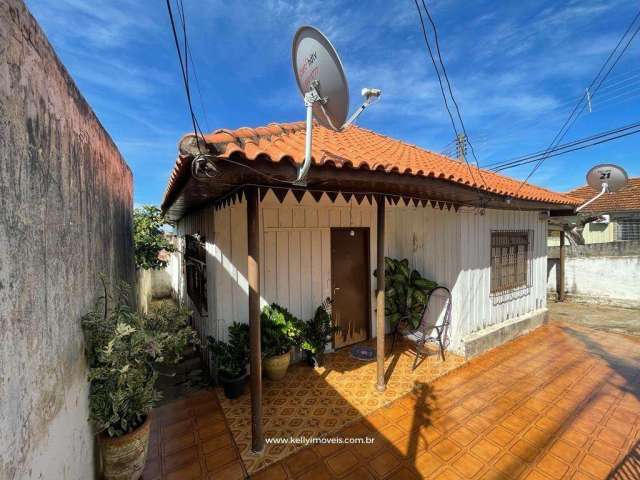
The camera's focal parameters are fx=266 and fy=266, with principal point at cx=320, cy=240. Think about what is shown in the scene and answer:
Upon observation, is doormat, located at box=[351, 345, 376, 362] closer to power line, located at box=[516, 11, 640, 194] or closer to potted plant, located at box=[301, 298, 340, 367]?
potted plant, located at box=[301, 298, 340, 367]

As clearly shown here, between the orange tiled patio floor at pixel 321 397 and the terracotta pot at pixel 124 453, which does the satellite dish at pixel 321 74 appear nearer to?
the terracotta pot at pixel 124 453

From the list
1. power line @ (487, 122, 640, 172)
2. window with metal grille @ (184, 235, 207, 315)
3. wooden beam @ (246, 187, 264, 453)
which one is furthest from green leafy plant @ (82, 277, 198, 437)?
power line @ (487, 122, 640, 172)

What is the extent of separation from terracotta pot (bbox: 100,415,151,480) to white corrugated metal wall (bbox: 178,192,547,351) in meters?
1.88

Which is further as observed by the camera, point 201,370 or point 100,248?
point 201,370

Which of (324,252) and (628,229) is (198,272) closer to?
(324,252)

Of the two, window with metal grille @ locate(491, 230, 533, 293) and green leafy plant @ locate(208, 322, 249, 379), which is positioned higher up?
window with metal grille @ locate(491, 230, 533, 293)

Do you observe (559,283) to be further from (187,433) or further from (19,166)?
(19,166)

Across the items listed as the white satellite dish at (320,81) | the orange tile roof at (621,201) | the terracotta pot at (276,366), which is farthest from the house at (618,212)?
the white satellite dish at (320,81)

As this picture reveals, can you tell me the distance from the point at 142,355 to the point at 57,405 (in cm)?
64

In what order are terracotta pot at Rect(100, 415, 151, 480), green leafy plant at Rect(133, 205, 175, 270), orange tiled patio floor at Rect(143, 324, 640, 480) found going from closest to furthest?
terracotta pot at Rect(100, 415, 151, 480), orange tiled patio floor at Rect(143, 324, 640, 480), green leafy plant at Rect(133, 205, 175, 270)

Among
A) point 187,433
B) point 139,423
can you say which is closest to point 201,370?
point 187,433

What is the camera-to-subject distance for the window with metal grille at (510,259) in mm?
5828

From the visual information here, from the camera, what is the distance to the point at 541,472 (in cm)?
260

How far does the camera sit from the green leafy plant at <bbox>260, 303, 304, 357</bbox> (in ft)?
13.5
